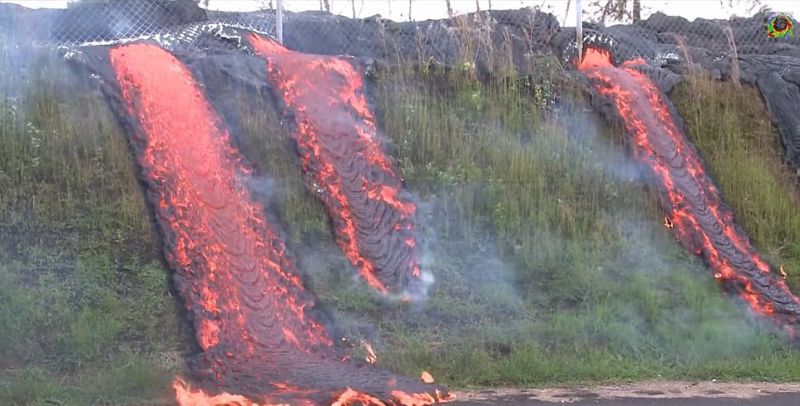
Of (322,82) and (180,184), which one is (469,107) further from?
(180,184)

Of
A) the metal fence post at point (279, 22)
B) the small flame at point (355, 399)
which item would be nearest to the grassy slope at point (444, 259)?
the small flame at point (355, 399)

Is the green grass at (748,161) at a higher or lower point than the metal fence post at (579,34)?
lower

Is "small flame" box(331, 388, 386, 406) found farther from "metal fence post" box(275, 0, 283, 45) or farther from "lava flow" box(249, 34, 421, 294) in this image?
"metal fence post" box(275, 0, 283, 45)

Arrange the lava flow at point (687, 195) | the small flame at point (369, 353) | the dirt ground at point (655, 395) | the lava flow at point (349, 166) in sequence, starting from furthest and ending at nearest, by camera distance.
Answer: the lava flow at point (687, 195) → the lava flow at point (349, 166) → the small flame at point (369, 353) → the dirt ground at point (655, 395)

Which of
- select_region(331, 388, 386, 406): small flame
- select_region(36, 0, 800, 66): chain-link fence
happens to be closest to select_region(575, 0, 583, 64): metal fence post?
select_region(36, 0, 800, 66): chain-link fence

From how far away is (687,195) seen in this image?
9531 mm

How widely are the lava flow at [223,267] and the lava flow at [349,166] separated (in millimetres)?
693

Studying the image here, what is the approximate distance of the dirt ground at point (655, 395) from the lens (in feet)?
22.1

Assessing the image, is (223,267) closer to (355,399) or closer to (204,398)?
(204,398)

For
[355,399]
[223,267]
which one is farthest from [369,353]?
[223,267]

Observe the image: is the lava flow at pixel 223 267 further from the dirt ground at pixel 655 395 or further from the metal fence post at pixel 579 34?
the metal fence post at pixel 579 34

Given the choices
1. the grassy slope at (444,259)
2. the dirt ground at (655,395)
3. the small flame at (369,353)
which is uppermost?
the grassy slope at (444,259)

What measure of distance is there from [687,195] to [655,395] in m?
3.12

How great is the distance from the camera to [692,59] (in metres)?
11.0
